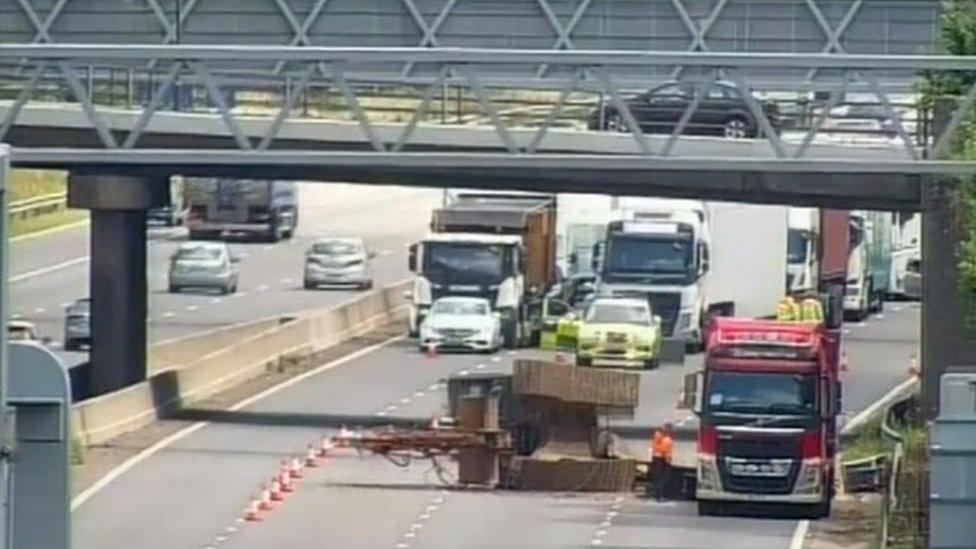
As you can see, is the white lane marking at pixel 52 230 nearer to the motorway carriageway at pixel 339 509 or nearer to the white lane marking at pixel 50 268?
the white lane marking at pixel 50 268

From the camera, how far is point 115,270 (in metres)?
55.2

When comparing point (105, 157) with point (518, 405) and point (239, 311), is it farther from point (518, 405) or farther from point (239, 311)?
point (239, 311)

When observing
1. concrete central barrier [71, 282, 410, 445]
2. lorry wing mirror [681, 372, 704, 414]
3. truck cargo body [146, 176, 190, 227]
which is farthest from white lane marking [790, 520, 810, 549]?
truck cargo body [146, 176, 190, 227]

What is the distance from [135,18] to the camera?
47188mm

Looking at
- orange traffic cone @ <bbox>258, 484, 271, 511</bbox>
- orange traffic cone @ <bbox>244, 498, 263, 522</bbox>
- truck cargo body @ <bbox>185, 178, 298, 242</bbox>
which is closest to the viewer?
orange traffic cone @ <bbox>244, 498, 263, 522</bbox>

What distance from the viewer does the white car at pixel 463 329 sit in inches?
2591

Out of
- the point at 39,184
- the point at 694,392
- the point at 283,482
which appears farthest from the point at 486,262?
the point at 39,184

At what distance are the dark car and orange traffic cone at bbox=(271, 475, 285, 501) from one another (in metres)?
8.79

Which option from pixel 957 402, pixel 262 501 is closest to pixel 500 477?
pixel 262 501

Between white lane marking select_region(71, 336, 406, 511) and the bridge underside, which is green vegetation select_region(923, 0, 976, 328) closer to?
the bridge underside

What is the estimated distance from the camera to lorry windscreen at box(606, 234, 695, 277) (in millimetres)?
64062

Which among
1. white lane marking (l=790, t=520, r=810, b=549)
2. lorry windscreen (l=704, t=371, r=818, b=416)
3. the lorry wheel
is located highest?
lorry windscreen (l=704, t=371, r=818, b=416)

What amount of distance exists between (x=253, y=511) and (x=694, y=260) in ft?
80.8

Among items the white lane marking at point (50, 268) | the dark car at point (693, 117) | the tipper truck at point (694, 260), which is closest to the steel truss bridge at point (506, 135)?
the dark car at point (693, 117)
